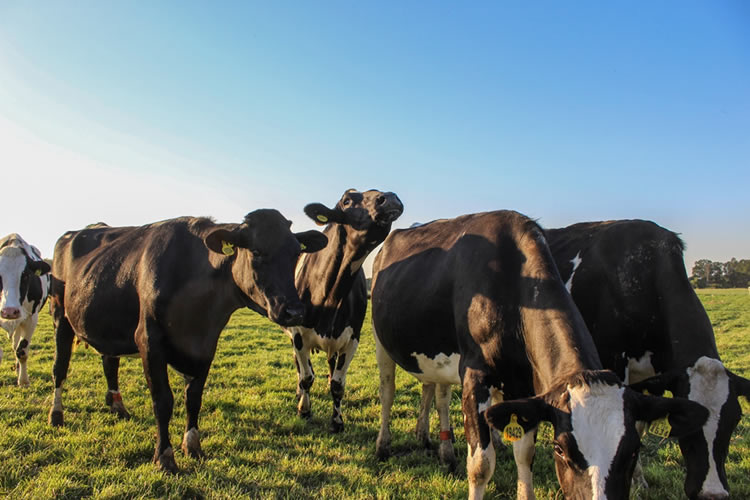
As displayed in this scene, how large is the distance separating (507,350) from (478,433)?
737 millimetres

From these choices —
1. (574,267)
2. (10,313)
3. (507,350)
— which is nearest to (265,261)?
(507,350)

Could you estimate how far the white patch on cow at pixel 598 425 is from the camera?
281 cm

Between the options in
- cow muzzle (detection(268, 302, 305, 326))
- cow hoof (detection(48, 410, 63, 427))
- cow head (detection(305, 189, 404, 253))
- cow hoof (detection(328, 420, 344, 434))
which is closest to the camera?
cow muzzle (detection(268, 302, 305, 326))

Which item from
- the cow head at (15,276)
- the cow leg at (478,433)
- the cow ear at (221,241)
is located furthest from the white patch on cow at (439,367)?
the cow head at (15,276)

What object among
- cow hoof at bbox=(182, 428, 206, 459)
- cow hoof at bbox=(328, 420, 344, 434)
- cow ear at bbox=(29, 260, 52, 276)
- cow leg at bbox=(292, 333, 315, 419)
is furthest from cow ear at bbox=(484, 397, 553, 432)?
cow ear at bbox=(29, 260, 52, 276)

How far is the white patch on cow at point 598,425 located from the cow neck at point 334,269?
389 centimetres

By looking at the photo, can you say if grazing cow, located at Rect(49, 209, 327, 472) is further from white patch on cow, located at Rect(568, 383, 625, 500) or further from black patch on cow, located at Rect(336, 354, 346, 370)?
white patch on cow, located at Rect(568, 383, 625, 500)

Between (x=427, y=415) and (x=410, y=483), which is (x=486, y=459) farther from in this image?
(x=427, y=415)

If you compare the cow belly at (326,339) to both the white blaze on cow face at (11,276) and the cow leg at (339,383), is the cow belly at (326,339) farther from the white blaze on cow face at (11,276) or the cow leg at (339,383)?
the white blaze on cow face at (11,276)

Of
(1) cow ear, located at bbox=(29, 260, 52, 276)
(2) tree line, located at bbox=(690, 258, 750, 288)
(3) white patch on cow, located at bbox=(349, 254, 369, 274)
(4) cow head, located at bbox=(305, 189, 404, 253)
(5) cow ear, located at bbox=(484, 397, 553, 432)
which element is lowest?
(2) tree line, located at bbox=(690, 258, 750, 288)

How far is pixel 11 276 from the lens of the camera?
28.5 ft

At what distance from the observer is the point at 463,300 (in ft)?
15.4

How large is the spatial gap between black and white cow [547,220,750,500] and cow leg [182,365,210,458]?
4421 millimetres

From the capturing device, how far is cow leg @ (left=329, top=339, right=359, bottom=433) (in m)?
7.12
